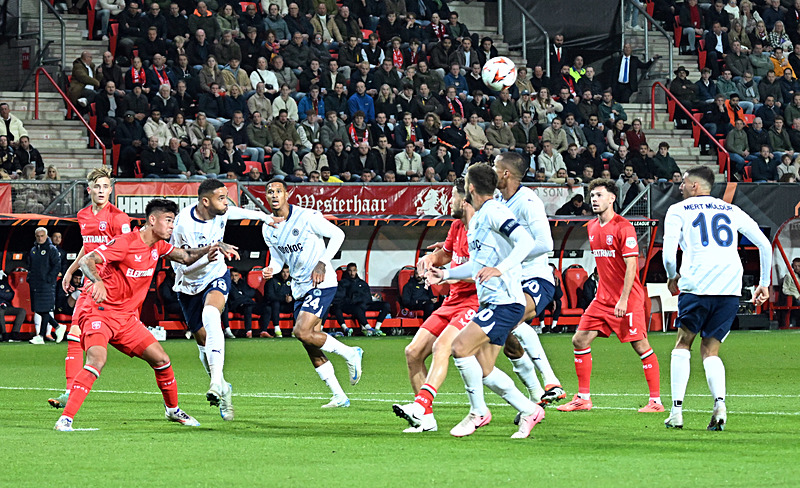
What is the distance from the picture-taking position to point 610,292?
11586 millimetres

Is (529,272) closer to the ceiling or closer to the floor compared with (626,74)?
closer to the floor

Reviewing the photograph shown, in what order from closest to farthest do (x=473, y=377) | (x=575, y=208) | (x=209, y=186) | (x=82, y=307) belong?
(x=473, y=377), (x=82, y=307), (x=209, y=186), (x=575, y=208)

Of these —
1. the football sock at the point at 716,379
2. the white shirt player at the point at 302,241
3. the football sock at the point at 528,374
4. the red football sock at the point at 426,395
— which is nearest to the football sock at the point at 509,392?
the red football sock at the point at 426,395

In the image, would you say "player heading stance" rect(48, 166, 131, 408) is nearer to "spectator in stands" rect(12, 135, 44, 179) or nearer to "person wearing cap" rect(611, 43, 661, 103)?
"spectator in stands" rect(12, 135, 44, 179)

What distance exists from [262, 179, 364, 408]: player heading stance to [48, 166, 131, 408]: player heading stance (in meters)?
1.47

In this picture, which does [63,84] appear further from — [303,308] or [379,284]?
[303,308]

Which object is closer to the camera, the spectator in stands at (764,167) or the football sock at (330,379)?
the football sock at (330,379)

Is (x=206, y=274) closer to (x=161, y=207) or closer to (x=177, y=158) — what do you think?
(x=161, y=207)

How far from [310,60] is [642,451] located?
2241 centimetres

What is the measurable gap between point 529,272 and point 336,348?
2.36m

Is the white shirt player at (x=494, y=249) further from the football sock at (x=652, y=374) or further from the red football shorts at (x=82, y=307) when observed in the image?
the red football shorts at (x=82, y=307)

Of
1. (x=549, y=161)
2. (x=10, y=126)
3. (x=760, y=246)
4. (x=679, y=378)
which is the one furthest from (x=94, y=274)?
(x=549, y=161)

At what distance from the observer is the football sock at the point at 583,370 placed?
1119 cm

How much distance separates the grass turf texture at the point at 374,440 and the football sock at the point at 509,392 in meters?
0.26
